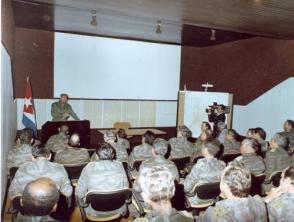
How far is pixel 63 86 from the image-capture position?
8.59m

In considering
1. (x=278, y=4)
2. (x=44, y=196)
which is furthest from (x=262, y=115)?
(x=44, y=196)

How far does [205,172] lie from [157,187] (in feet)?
5.91

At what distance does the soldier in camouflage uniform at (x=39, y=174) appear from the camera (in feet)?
9.65

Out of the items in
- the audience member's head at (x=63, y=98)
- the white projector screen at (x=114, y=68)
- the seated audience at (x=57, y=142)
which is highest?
the white projector screen at (x=114, y=68)

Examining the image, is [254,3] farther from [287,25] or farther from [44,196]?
[44,196]

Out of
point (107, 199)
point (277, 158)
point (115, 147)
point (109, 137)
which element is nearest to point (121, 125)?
point (115, 147)

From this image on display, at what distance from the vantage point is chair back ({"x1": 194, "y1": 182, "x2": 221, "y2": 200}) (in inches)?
130

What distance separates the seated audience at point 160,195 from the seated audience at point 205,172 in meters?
1.66

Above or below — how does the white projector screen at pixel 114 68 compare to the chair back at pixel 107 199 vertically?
above

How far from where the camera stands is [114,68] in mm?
9188

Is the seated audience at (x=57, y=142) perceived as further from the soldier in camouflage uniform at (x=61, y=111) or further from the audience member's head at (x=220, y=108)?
the audience member's head at (x=220, y=108)

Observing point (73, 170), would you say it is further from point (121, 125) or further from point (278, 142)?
point (121, 125)

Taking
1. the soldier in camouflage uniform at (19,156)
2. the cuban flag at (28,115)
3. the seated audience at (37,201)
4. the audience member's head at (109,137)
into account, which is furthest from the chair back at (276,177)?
the cuban flag at (28,115)

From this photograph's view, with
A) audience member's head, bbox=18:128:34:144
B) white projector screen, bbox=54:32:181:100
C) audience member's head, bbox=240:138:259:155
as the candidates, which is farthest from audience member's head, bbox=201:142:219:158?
white projector screen, bbox=54:32:181:100
